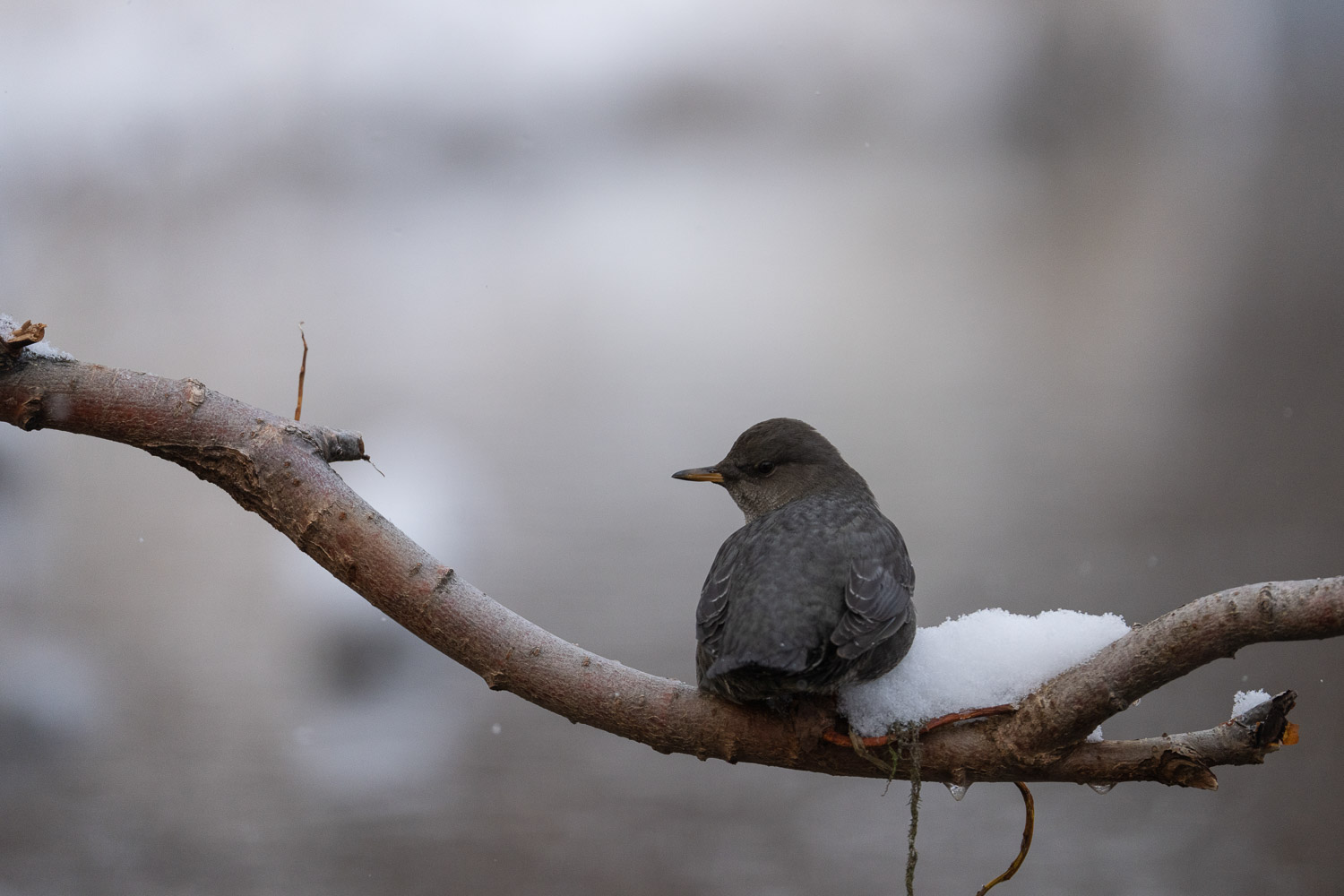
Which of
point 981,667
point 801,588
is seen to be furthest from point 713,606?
point 981,667

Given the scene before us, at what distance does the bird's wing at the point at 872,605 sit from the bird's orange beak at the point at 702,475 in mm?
237

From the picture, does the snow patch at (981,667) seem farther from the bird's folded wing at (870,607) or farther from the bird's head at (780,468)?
the bird's head at (780,468)

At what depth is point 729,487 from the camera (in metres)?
1.08

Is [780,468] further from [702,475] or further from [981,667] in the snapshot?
[981,667]

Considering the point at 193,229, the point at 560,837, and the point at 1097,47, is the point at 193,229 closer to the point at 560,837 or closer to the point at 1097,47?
the point at 560,837

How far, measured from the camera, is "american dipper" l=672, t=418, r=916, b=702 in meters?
0.74


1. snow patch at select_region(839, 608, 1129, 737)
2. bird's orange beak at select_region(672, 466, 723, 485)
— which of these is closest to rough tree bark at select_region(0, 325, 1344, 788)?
snow patch at select_region(839, 608, 1129, 737)

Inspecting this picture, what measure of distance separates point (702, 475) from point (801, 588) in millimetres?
263

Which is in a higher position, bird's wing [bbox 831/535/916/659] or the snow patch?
bird's wing [bbox 831/535/916/659]

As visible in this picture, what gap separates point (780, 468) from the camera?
105 cm

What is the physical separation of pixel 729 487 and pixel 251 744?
56.0 inches

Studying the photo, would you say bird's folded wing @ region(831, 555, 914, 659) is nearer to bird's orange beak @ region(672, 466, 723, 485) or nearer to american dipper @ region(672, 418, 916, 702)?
american dipper @ region(672, 418, 916, 702)

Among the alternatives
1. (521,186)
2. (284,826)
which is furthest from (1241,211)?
(284,826)

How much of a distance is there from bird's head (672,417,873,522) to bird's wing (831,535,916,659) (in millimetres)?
166
